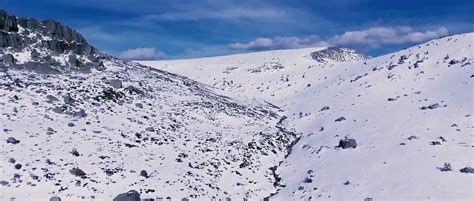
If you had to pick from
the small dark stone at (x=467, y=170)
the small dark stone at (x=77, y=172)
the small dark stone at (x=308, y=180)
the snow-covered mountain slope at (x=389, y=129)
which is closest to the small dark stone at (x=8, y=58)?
the small dark stone at (x=77, y=172)

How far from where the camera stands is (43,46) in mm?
51750

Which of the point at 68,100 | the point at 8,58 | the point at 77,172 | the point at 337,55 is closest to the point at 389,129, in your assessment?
the point at 77,172

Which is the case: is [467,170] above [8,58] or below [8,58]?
below

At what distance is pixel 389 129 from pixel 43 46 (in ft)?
117

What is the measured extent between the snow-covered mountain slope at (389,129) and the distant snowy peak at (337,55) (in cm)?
7066

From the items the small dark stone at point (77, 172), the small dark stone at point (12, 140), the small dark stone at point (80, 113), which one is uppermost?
the small dark stone at point (80, 113)

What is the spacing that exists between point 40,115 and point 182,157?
10318mm

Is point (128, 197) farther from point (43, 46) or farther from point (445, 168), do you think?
point (43, 46)

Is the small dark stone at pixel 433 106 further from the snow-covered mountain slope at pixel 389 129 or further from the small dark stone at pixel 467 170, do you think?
the small dark stone at pixel 467 170

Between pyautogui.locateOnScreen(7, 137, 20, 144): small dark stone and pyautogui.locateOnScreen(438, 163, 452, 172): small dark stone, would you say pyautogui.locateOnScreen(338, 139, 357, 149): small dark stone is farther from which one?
pyautogui.locateOnScreen(7, 137, 20, 144): small dark stone

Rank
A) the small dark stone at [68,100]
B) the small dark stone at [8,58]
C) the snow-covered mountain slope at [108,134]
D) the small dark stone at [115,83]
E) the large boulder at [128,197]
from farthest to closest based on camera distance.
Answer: the small dark stone at [115,83] → the small dark stone at [8,58] → the small dark stone at [68,100] → the snow-covered mountain slope at [108,134] → the large boulder at [128,197]

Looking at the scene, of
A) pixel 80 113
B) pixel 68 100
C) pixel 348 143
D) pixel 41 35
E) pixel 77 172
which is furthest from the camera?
pixel 41 35

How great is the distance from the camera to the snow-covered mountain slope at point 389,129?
2828 cm

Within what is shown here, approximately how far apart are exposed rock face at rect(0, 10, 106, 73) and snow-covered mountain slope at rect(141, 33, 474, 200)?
81.8ft
